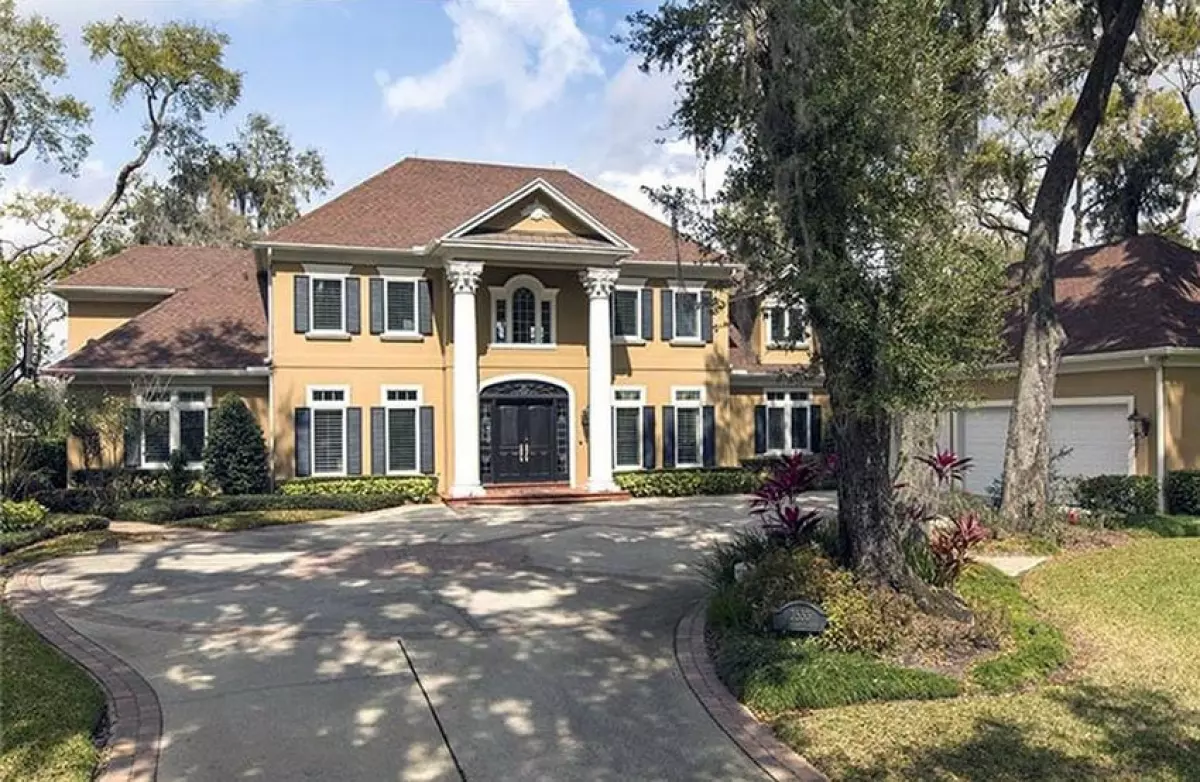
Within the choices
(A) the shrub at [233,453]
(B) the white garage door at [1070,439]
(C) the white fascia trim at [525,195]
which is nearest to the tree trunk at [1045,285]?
(B) the white garage door at [1070,439]

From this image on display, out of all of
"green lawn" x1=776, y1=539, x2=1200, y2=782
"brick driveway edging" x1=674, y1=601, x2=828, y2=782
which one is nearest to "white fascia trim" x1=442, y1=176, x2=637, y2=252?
"brick driveway edging" x1=674, y1=601, x2=828, y2=782

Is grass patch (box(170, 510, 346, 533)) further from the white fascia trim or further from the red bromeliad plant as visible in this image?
the red bromeliad plant

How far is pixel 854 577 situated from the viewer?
766cm

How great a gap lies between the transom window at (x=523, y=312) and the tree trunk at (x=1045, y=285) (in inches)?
446

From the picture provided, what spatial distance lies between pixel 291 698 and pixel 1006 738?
4.70 m

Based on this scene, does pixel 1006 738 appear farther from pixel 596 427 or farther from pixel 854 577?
pixel 596 427

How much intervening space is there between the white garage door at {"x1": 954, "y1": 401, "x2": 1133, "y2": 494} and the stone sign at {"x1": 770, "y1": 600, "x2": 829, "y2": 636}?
31.3 feet

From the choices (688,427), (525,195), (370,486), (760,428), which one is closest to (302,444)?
(370,486)

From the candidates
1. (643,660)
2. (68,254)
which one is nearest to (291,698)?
(643,660)

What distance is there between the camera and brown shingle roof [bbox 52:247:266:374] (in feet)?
65.8

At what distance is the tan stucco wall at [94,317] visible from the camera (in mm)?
23562

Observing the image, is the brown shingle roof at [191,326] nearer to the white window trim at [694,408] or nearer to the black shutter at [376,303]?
the black shutter at [376,303]

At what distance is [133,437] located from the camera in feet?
61.7

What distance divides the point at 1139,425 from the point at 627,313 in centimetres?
1133
